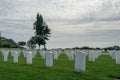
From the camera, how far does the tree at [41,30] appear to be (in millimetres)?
105925

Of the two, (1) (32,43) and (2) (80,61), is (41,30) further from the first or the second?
(2) (80,61)

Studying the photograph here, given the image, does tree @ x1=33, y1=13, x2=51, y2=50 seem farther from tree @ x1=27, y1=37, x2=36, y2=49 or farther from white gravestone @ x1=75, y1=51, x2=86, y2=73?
white gravestone @ x1=75, y1=51, x2=86, y2=73

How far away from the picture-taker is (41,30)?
108062 mm

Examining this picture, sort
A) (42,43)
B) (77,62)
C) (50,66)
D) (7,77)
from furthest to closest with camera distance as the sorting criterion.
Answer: (42,43), (50,66), (77,62), (7,77)

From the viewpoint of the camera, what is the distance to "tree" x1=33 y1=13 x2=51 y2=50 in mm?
105925

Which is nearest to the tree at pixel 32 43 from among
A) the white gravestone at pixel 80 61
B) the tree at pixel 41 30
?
the tree at pixel 41 30

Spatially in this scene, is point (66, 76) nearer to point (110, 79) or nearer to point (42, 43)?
point (110, 79)

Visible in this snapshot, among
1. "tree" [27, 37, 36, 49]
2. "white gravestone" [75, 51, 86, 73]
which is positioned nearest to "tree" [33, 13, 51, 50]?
"tree" [27, 37, 36, 49]

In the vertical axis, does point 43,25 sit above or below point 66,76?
above

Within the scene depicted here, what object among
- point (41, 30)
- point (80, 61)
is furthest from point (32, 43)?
point (80, 61)

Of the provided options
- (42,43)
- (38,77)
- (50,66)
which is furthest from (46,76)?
(42,43)

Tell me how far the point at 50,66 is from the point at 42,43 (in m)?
83.9

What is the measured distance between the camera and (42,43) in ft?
349

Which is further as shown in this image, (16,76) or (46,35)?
(46,35)
